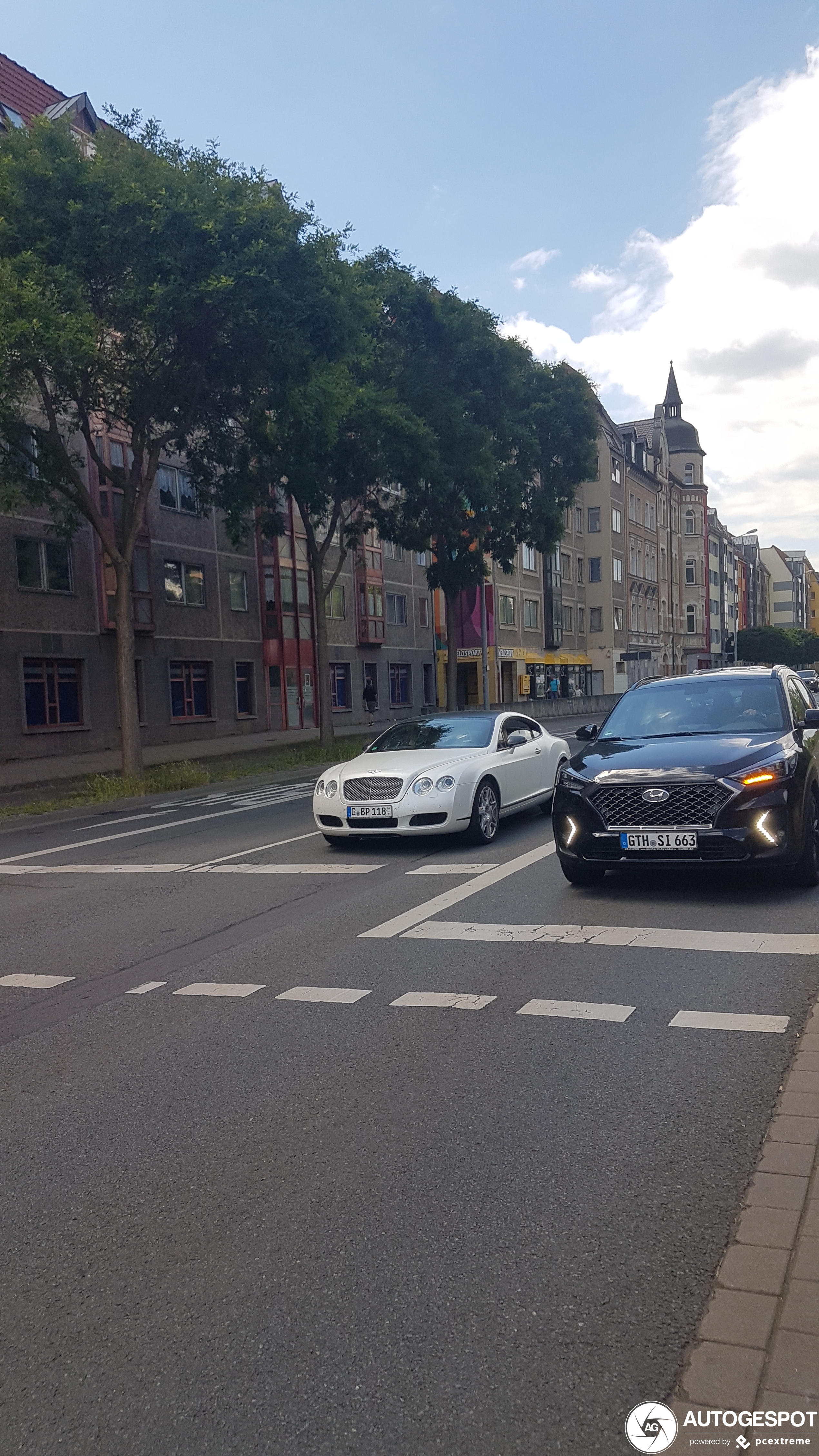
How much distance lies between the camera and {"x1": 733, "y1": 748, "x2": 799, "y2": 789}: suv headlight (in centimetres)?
779

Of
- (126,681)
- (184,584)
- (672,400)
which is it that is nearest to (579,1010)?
(126,681)

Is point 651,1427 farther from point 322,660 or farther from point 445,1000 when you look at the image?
point 322,660

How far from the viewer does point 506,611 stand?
198 feet

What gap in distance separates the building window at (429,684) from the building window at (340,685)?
7.58 m

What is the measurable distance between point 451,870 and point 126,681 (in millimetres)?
12223

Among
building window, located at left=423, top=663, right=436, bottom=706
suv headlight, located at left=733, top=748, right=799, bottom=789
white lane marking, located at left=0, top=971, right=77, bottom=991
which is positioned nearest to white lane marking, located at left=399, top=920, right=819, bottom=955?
suv headlight, located at left=733, top=748, right=799, bottom=789

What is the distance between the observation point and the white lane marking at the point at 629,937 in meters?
6.68

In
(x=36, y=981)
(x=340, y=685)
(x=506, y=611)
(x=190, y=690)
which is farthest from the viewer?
(x=506, y=611)

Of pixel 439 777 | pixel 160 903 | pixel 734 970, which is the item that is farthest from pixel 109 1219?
pixel 439 777

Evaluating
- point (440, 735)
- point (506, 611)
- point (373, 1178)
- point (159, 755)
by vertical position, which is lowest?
point (159, 755)

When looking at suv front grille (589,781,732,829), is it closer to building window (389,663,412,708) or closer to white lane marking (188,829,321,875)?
white lane marking (188,829,321,875)

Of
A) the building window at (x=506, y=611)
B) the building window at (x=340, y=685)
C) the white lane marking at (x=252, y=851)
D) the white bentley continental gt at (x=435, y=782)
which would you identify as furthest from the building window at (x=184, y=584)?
the building window at (x=506, y=611)

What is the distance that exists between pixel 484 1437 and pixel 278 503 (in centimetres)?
2729

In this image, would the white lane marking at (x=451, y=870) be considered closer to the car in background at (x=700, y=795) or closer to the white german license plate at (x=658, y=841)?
the car in background at (x=700, y=795)
